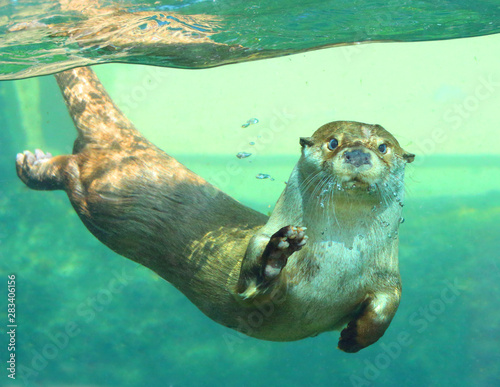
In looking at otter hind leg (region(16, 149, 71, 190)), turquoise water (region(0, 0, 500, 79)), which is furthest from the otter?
turquoise water (region(0, 0, 500, 79))

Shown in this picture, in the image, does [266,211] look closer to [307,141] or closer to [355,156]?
[307,141]

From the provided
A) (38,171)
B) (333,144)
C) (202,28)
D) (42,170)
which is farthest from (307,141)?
(38,171)

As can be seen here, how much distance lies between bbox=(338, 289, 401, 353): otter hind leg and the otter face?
700mm

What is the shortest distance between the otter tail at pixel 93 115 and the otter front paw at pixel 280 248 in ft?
8.43

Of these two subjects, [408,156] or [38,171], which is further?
[38,171]

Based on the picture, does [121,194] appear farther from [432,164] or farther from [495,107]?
[495,107]

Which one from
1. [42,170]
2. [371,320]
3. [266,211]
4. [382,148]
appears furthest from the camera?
[266,211]

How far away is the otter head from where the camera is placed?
7.42 feet

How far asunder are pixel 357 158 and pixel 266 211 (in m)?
6.40

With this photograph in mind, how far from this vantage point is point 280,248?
2.25 m

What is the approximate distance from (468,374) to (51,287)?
28.9 feet

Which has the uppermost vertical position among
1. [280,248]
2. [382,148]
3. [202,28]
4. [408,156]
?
[202,28]

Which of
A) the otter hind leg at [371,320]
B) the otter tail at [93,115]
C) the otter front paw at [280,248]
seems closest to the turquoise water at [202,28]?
the otter tail at [93,115]

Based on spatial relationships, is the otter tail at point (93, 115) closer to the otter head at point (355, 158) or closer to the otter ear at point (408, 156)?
the otter head at point (355, 158)
